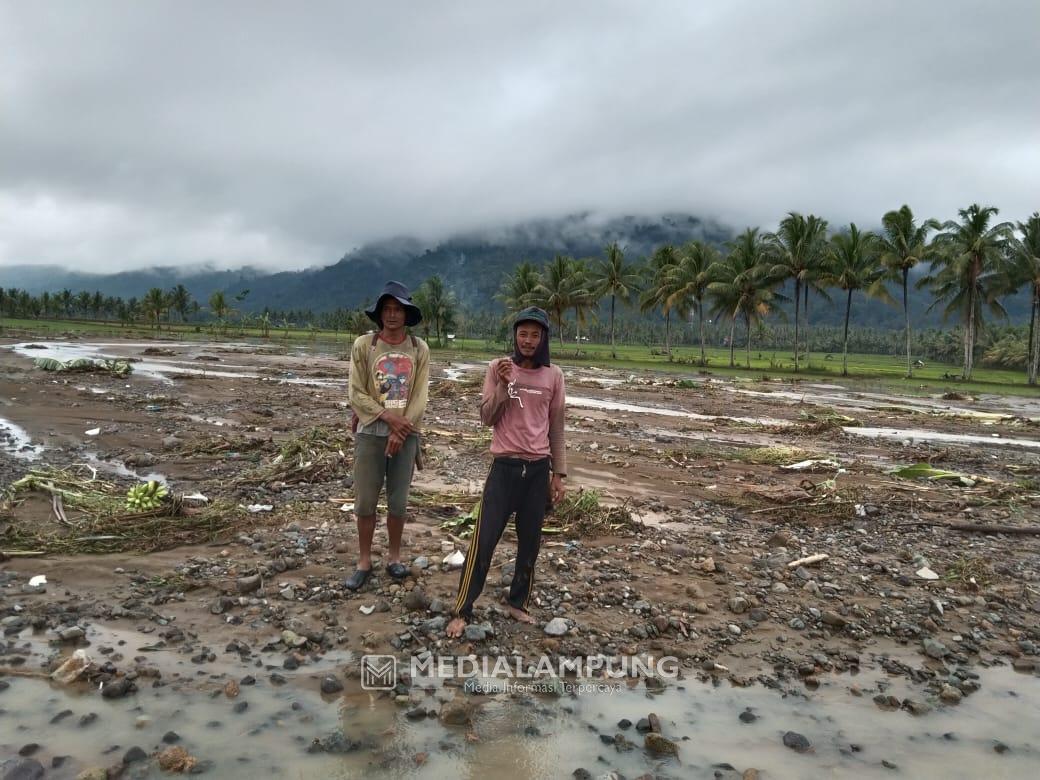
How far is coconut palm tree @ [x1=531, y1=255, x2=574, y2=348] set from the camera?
54.3m

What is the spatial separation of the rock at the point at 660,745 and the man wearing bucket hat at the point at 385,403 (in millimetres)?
2440

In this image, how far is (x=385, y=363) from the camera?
4.51m

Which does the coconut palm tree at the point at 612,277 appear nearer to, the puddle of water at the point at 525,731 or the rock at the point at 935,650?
the rock at the point at 935,650

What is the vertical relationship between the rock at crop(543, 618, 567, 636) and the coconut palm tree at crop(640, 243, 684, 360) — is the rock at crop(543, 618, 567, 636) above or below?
below

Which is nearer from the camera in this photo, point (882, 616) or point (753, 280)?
Answer: point (882, 616)

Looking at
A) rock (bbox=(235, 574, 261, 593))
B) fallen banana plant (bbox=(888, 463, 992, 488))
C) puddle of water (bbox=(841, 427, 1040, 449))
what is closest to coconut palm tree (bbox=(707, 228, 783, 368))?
puddle of water (bbox=(841, 427, 1040, 449))

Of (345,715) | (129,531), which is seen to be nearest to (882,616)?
(345,715)

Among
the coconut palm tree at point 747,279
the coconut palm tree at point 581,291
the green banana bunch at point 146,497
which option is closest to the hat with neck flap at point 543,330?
the green banana bunch at point 146,497

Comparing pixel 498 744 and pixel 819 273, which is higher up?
pixel 819 273

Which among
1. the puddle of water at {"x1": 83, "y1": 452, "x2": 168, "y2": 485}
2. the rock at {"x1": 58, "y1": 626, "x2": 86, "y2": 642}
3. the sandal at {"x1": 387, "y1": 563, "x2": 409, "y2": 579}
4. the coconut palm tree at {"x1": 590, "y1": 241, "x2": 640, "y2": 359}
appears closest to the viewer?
the rock at {"x1": 58, "y1": 626, "x2": 86, "y2": 642}

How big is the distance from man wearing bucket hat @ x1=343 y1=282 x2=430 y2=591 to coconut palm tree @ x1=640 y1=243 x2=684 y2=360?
152 feet

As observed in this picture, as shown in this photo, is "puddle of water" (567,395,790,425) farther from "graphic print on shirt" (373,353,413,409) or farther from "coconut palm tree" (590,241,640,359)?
"coconut palm tree" (590,241,640,359)

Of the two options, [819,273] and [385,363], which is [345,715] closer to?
[385,363]

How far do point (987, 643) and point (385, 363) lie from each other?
15.8 ft
